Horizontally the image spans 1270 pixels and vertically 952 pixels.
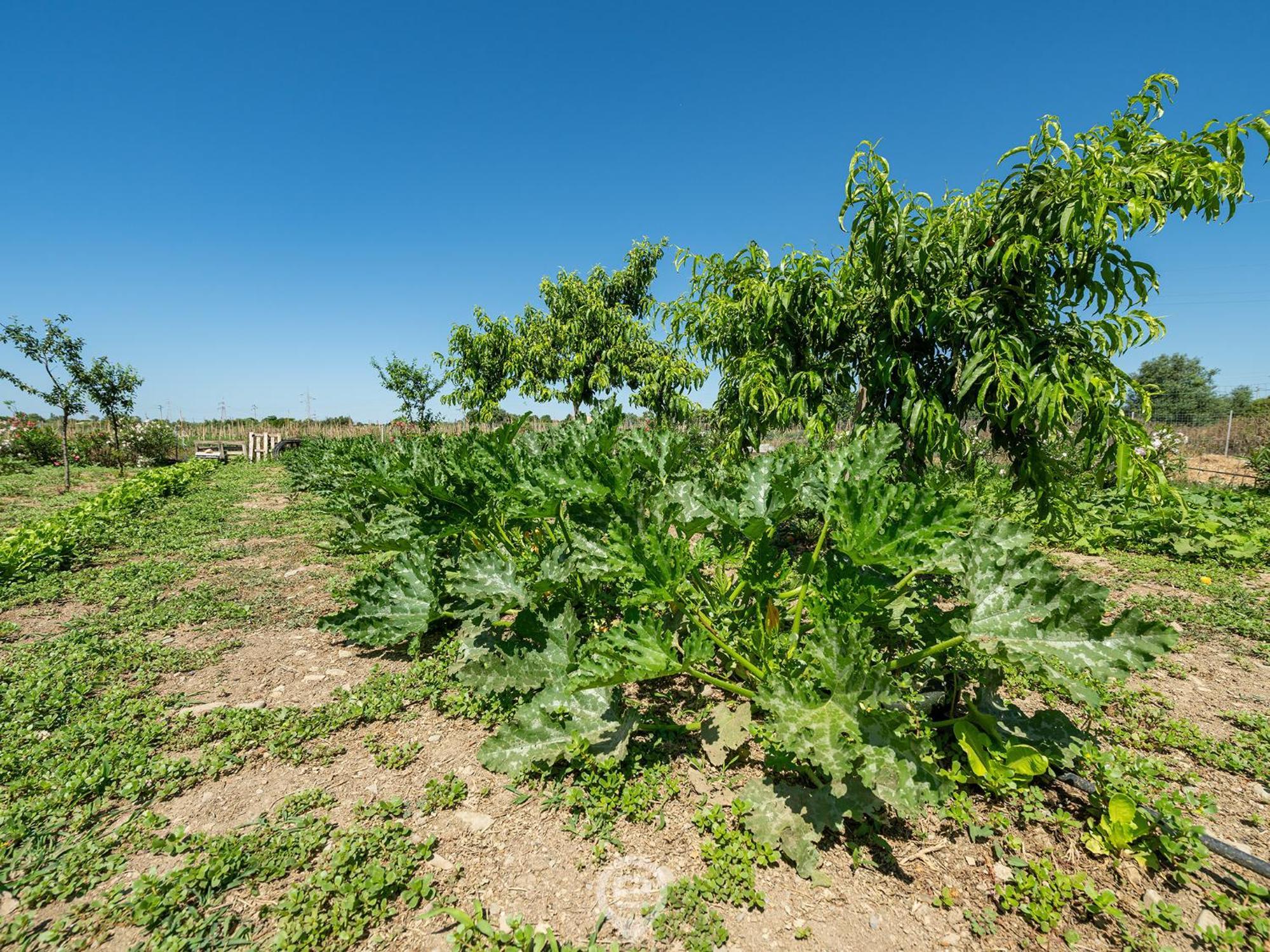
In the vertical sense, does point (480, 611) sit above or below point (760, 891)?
above

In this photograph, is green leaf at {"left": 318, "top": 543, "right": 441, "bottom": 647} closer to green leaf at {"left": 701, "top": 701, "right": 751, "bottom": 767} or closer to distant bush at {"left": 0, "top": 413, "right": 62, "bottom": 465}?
green leaf at {"left": 701, "top": 701, "right": 751, "bottom": 767}

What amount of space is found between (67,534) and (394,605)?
5.41 m

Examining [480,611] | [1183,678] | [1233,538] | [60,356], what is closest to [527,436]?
[480,611]

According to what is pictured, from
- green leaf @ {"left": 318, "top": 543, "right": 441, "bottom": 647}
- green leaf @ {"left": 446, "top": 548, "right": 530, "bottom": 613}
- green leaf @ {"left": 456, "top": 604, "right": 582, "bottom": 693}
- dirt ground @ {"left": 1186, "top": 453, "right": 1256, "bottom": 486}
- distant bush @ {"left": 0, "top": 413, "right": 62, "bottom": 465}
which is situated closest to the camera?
green leaf @ {"left": 456, "top": 604, "right": 582, "bottom": 693}

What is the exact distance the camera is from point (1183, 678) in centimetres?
300

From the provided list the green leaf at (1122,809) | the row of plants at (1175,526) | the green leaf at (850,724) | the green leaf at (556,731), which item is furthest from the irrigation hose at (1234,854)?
the row of plants at (1175,526)

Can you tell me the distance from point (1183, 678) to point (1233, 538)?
12.9 feet

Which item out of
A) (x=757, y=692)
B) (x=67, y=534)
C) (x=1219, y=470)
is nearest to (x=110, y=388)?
(x=67, y=534)

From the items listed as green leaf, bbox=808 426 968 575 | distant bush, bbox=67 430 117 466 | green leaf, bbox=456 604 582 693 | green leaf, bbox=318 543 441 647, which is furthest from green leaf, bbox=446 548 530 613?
distant bush, bbox=67 430 117 466

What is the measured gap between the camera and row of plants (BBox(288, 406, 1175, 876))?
1.63 metres

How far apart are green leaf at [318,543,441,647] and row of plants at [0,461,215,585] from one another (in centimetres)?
423

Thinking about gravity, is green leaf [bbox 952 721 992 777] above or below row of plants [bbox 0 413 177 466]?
below

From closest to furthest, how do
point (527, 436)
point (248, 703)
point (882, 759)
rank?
point (882, 759)
point (248, 703)
point (527, 436)

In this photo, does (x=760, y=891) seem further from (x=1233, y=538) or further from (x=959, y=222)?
(x=1233, y=538)
